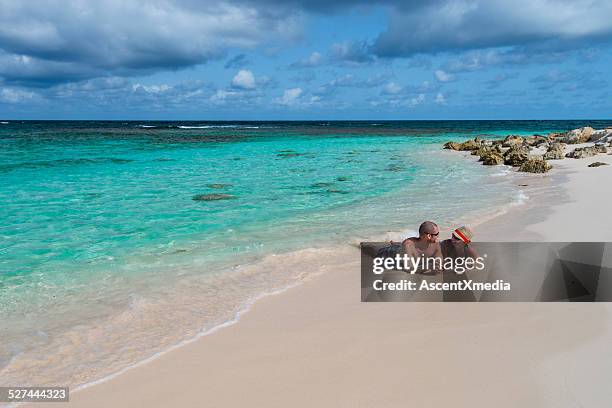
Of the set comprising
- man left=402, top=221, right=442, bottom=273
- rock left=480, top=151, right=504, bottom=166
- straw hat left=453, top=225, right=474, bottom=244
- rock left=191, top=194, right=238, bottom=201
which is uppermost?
straw hat left=453, top=225, right=474, bottom=244

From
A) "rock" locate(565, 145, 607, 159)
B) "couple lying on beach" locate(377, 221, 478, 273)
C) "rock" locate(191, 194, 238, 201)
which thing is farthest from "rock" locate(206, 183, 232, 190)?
"rock" locate(565, 145, 607, 159)

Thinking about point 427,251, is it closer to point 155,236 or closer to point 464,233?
point 464,233

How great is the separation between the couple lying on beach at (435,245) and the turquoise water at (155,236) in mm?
2094

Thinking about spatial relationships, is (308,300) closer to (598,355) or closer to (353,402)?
(353,402)

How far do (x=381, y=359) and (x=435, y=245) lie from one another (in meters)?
2.38

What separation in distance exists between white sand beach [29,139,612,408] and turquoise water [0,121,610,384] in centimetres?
62

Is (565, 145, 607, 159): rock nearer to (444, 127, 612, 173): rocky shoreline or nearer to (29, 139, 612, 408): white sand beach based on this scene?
(444, 127, 612, 173): rocky shoreline

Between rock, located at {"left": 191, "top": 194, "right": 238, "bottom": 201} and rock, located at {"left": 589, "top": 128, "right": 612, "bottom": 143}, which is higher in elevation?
rock, located at {"left": 589, "top": 128, "right": 612, "bottom": 143}

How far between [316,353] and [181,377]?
140 centimetres

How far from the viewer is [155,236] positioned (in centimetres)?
1041

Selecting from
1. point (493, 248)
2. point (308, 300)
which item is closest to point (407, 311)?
point (308, 300)

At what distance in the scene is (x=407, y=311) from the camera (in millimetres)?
6113

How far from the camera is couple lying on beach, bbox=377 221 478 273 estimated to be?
652cm

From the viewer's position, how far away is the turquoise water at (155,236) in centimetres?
577
